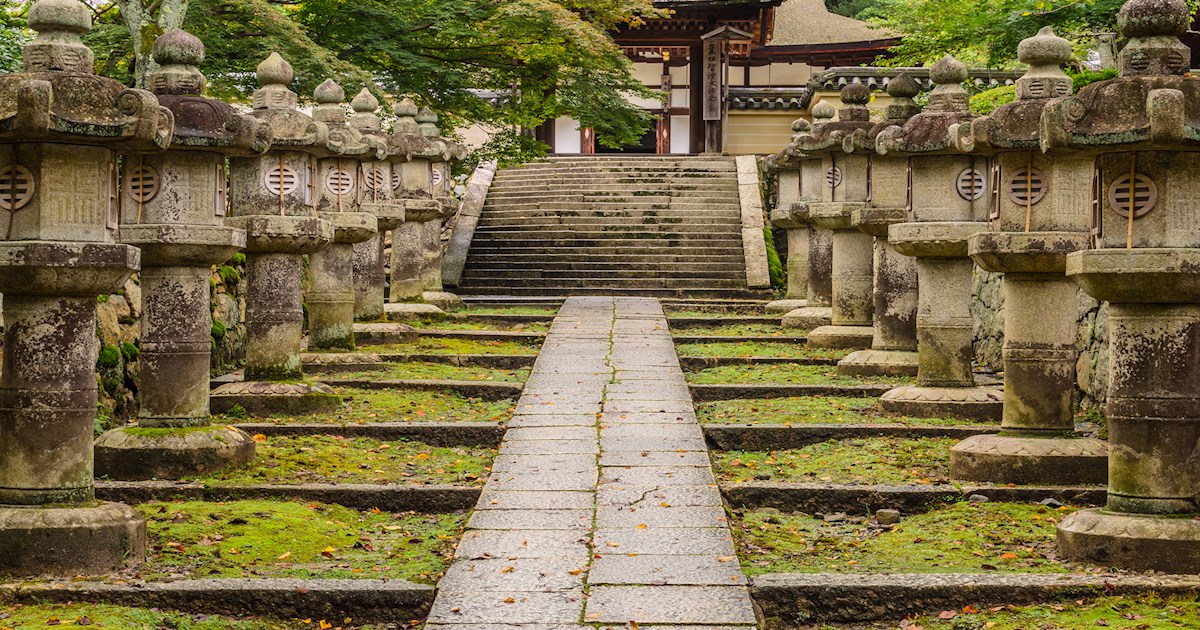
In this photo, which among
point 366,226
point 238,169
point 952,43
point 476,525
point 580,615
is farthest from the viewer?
point 952,43

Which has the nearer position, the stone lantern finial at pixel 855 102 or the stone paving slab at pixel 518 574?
the stone paving slab at pixel 518 574

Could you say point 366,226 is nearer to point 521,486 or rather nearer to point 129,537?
point 521,486

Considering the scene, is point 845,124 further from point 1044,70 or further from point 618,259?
point 618,259

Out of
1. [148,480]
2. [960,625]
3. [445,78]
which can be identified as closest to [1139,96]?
[960,625]

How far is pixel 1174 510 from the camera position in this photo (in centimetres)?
636

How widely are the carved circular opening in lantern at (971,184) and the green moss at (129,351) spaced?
643 cm

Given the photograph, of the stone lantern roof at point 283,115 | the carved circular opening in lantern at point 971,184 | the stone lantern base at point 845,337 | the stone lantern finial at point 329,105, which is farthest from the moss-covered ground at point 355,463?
the stone lantern base at point 845,337

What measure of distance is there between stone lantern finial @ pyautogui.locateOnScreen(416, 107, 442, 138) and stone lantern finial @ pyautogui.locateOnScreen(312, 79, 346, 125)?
4.81 m

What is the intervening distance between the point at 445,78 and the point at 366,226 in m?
5.82

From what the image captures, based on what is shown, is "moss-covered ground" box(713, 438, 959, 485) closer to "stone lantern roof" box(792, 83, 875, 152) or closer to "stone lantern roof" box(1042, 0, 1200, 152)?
"stone lantern roof" box(1042, 0, 1200, 152)

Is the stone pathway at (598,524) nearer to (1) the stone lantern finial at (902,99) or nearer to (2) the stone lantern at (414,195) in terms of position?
(1) the stone lantern finial at (902,99)

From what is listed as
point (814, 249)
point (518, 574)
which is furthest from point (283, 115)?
point (814, 249)

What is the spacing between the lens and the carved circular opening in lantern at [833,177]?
45.0ft

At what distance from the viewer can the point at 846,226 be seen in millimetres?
13484
